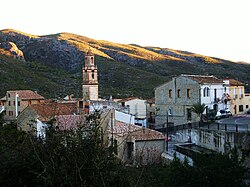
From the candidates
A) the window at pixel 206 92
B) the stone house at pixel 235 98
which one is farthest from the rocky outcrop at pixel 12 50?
the window at pixel 206 92

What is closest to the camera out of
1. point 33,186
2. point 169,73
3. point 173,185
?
point 33,186

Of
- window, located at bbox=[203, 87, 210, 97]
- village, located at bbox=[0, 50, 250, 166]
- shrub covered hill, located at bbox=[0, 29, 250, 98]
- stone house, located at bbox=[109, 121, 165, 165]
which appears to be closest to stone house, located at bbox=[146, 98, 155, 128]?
village, located at bbox=[0, 50, 250, 166]

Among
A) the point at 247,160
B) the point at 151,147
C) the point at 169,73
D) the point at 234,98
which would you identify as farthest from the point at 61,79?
the point at 247,160

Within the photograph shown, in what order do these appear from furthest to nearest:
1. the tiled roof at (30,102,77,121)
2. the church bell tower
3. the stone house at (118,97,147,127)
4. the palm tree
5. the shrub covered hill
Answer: the shrub covered hill < the church bell tower < the stone house at (118,97,147,127) < the palm tree < the tiled roof at (30,102,77,121)

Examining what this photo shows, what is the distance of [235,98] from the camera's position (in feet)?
138

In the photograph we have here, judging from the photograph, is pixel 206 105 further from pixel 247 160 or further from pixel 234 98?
pixel 247 160

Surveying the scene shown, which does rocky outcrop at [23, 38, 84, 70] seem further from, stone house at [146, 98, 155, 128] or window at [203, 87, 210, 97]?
window at [203, 87, 210, 97]

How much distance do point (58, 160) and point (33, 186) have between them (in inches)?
62.8

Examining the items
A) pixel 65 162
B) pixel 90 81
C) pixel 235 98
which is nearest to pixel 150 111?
pixel 90 81

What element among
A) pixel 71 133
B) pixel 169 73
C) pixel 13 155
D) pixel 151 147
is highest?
pixel 169 73

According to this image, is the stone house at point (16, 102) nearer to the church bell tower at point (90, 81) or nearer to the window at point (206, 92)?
the church bell tower at point (90, 81)

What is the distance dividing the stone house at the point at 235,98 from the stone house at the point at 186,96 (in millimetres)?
1040

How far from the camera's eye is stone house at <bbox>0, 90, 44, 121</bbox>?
4844 centimetres

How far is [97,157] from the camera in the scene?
7.42m
